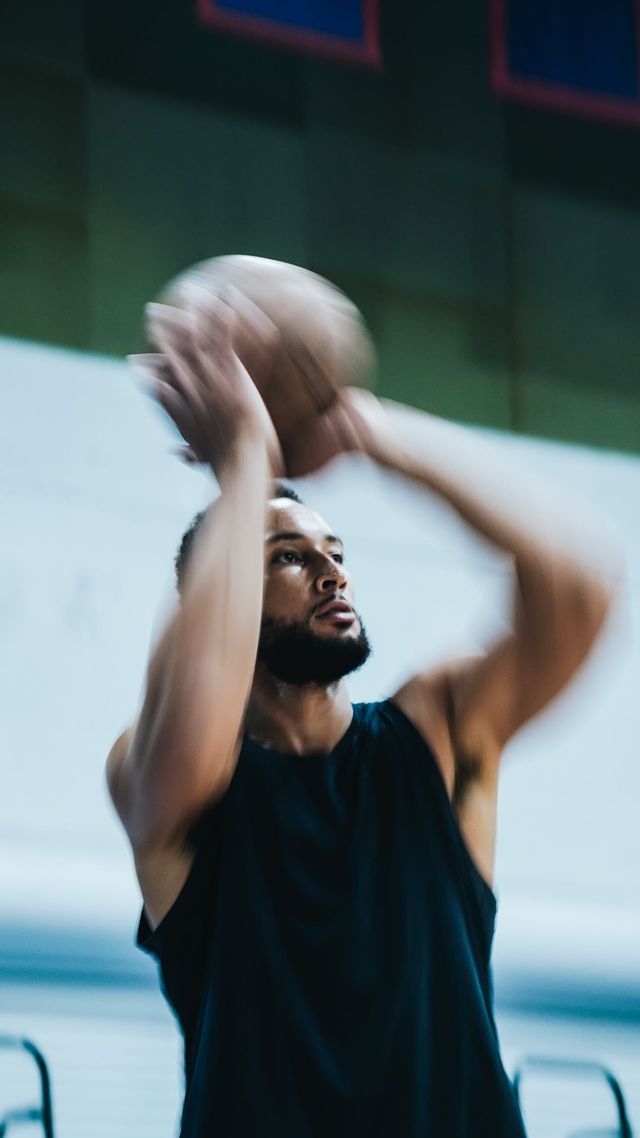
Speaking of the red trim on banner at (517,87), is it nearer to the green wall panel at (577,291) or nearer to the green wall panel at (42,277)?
the green wall panel at (577,291)

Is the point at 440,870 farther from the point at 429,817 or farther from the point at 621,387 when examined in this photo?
the point at 621,387

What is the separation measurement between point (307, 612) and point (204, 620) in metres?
0.21

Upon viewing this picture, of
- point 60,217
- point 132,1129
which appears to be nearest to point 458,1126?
point 132,1129

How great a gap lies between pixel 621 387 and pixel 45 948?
1.44 meters

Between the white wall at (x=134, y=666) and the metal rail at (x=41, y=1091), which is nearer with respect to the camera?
the metal rail at (x=41, y=1091)

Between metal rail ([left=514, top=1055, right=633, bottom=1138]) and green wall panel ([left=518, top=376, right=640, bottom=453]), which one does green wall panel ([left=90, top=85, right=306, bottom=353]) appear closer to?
green wall panel ([left=518, top=376, right=640, bottom=453])

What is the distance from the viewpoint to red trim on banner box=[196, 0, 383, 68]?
7.97 ft

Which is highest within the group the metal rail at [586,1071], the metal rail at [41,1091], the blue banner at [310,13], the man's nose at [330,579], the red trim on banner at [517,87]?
the blue banner at [310,13]

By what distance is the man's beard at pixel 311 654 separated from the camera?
1188 mm


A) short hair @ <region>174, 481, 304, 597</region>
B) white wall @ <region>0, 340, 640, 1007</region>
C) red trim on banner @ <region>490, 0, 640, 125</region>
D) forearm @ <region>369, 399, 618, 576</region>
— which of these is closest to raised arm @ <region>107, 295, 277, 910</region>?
forearm @ <region>369, 399, 618, 576</region>

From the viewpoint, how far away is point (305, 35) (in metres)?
2.47

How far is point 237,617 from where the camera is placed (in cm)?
102

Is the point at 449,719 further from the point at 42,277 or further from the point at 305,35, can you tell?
the point at 305,35

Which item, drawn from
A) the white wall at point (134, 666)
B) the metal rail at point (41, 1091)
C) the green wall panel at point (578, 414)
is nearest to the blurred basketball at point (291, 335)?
the white wall at point (134, 666)
